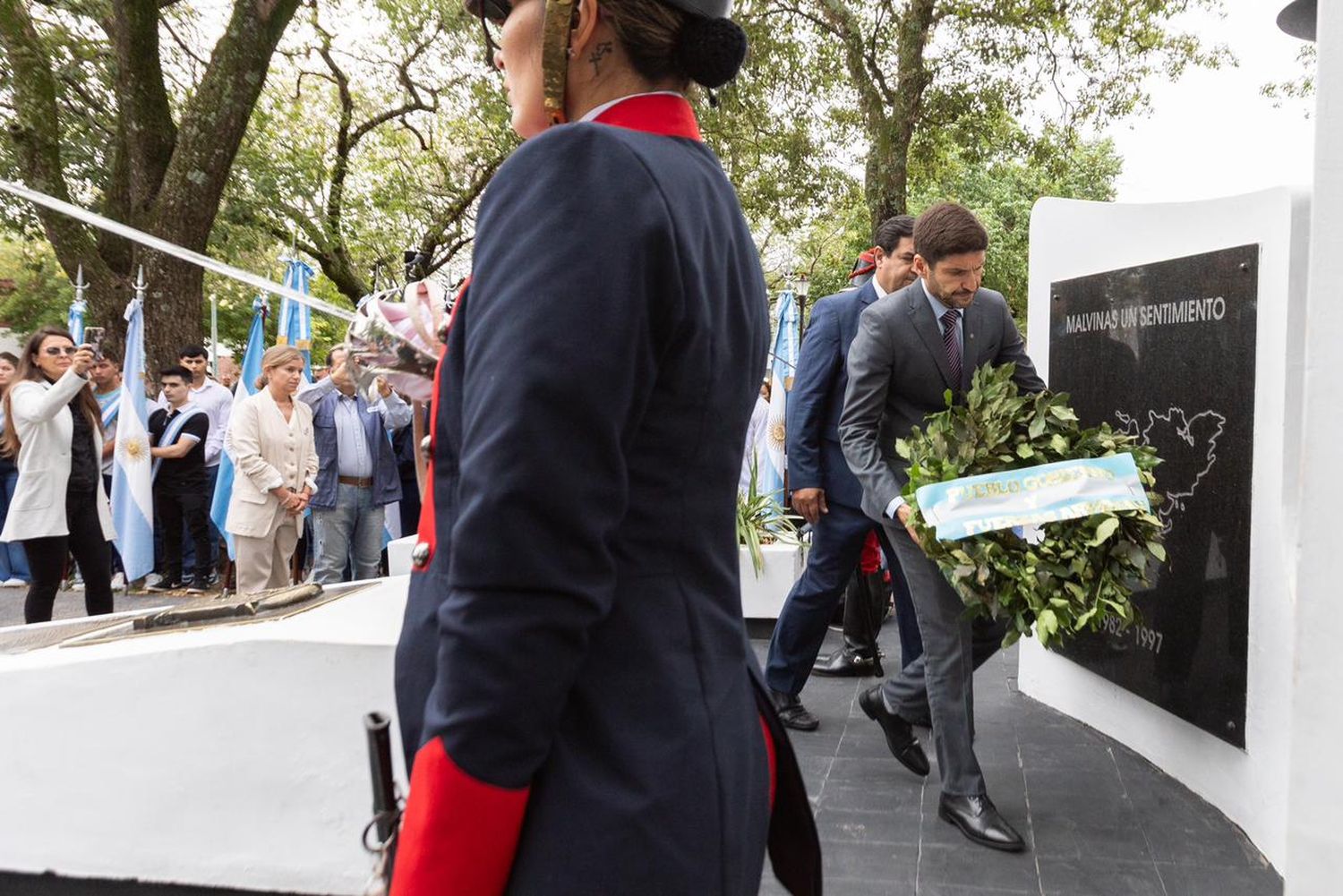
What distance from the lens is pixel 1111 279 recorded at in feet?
15.6

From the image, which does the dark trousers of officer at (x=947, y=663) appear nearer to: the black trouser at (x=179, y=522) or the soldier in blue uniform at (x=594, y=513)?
the soldier in blue uniform at (x=594, y=513)

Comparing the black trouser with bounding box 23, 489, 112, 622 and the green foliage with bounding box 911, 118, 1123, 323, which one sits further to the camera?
the green foliage with bounding box 911, 118, 1123, 323

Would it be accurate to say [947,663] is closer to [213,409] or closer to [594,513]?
[594,513]

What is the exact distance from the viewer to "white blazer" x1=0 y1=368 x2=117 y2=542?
6582 mm

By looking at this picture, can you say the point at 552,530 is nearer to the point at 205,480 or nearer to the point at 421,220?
the point at 205,480

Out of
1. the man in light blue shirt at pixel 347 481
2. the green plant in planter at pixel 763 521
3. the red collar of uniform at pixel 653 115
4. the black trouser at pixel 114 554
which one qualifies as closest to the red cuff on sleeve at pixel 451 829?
the red collar of uniform at pixel 653 115

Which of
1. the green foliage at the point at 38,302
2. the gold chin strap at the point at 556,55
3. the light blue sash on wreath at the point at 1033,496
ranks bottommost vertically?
the light blue sash on wreath at the point at 1033,496

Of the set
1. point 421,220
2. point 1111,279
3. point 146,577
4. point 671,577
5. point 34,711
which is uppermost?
point 421,220

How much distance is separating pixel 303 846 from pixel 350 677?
0.51m

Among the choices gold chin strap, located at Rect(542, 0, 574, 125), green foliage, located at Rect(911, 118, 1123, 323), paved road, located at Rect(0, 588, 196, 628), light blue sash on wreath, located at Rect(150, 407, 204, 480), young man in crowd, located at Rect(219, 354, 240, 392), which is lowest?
paved road, located at Rect(0, 588, 196, 628)

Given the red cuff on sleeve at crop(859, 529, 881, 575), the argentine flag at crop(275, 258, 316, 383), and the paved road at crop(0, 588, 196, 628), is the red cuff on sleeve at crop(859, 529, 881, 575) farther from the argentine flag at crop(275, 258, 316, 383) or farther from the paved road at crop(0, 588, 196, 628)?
the argentine flag at crop(275, 258, 316, 383)

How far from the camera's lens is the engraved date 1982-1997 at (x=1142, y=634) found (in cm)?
441

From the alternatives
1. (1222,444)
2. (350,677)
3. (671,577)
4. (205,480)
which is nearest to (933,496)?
(1222,444)

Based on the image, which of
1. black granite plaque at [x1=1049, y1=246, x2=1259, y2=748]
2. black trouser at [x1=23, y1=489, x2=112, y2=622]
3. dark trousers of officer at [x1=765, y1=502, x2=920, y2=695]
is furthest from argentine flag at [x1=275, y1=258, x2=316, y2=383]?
black granite plaque at [x1=1049, y1=246, x2=1259, y2=748]
